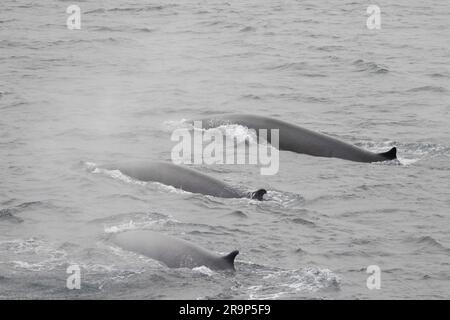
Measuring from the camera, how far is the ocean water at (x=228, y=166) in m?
17.2

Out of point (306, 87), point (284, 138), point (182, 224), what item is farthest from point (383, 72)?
point (182, 224)

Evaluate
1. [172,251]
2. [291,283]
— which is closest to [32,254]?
[172,251]

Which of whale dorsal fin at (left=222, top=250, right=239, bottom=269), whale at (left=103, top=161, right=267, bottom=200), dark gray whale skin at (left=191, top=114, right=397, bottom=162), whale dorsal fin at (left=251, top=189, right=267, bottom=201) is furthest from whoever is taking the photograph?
dark gray whale skin at (left=191, top=114, right=397, bottom=162)

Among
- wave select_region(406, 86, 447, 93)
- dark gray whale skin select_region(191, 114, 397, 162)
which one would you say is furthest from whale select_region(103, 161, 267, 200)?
wave select_region(406, 86, 447, 93)

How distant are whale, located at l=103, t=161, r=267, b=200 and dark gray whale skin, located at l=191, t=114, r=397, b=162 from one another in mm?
3973

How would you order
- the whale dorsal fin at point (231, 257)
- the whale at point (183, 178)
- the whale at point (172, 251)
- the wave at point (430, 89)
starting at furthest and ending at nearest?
the wave at point (430, 89) → the whale at point (183, 178) → the whale at point (172, 251) → the whale dorsal fin at point (231, 257)

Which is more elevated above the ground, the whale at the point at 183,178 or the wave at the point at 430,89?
the whale at the point at 183,178

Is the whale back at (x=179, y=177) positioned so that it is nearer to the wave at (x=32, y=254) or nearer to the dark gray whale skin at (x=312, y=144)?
the dark gray whale skin at (x=312, y=144)

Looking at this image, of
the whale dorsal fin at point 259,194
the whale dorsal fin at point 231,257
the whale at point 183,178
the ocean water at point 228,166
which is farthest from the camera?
the whale at point 183,178

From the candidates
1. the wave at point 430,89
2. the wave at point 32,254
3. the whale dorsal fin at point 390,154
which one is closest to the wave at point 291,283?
the wave at point 32,254

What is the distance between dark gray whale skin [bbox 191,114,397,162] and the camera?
24562 millimetres

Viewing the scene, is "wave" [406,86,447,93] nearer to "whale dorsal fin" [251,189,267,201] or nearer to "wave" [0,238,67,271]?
"whale dorsal fin" [251,189,267,201]

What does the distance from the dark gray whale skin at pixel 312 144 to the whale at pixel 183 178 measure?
397cm

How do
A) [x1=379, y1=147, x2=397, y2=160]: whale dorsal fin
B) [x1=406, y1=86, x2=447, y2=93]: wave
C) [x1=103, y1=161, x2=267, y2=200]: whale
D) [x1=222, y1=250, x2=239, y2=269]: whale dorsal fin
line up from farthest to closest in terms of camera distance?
[x1=406, y1=86, x2=447, y2=93]: wave → [x1=379, y1=147, x2=397, y2=160]: whale dorsal fin → [x1=103, y1=161, x2=267, y2=200]: whale → [x1=222, y1=250, x2=239, y2=269]: whale dorsal fin
